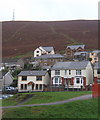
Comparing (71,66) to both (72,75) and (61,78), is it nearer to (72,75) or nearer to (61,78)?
(72,75)

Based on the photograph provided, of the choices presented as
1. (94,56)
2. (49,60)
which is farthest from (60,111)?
(94,56)

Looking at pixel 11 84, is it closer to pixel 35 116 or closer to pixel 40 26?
pixel 35 116

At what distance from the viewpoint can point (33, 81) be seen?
43531mm

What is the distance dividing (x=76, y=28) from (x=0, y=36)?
34.5 m

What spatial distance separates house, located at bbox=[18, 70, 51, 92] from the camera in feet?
141

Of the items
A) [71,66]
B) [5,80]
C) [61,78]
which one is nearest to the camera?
[61,78]

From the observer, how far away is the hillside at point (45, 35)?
9684 cm

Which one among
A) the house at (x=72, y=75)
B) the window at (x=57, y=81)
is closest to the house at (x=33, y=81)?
the house at (x=72, y=75)

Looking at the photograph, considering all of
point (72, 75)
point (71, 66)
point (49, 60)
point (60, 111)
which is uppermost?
point (49, 60)

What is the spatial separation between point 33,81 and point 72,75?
639cm

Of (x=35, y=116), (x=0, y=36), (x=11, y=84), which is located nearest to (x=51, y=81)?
(x=11, y=84)

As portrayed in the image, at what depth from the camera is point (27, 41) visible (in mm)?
105812

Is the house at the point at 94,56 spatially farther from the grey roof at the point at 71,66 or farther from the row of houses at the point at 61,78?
the grey roof at the point at 71,66

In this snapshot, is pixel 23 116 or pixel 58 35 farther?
pixel 58 35
